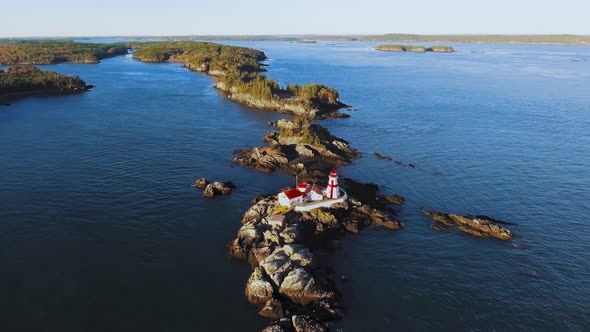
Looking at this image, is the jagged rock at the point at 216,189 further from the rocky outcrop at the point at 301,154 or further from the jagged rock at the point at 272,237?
the jagged rock at the point at 272,237

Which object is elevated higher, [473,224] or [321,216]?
[321,216]

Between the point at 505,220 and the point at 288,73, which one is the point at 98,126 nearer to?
the point at 505,220

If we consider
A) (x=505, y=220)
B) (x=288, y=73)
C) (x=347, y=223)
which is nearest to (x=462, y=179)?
(x=505, y=220)

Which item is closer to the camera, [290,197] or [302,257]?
[302,257]

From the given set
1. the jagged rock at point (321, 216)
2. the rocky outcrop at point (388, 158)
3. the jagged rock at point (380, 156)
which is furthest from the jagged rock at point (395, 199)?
the jagged rock at point (380, 156)

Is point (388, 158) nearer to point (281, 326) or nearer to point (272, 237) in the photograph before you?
point (272, 237)

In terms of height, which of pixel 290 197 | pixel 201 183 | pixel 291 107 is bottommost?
pixel 201 183

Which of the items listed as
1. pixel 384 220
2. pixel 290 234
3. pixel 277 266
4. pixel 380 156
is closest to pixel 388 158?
pixel 380 156
